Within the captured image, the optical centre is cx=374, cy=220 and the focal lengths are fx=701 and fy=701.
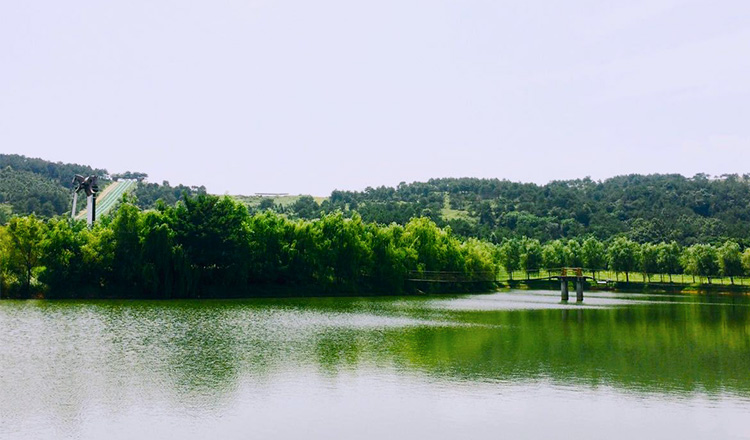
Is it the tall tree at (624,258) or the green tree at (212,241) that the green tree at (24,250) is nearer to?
the green tree at (212,241)

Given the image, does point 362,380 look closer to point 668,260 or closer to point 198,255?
point 198,255

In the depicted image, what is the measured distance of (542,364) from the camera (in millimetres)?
32875

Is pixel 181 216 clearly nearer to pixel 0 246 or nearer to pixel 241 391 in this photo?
pixel 0 246

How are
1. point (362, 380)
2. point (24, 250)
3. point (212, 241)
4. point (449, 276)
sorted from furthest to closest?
point (449, 276)
point (212, 241)
point (24, 250)
point (362, 380)

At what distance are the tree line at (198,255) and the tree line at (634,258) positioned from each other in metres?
45.5

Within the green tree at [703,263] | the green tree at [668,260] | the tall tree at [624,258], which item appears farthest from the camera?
the tall tree at [624,258]

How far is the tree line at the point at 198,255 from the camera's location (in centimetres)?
7644

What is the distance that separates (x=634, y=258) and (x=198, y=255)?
94469mm

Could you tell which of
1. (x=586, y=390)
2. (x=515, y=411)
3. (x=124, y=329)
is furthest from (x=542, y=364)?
(x=124, y=329)

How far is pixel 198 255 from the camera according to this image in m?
84.4

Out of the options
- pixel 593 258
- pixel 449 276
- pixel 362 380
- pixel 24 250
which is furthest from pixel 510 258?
pixel 362 380

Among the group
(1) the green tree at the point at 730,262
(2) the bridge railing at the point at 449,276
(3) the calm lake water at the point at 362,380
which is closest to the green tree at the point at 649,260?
(1) the green tree at the point at 730,262

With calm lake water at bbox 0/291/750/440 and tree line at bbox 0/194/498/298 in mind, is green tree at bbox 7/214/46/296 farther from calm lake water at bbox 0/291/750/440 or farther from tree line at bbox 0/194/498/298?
calm lake water at bbox 0/291/750/440

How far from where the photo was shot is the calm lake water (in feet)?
68.7
